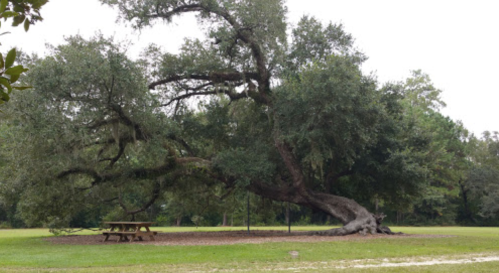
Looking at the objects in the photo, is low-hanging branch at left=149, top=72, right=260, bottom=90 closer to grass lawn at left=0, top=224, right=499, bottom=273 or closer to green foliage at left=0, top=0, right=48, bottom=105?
grass lawn at left=0, top=224, right=499, bottom=273

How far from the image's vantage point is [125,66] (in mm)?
15375

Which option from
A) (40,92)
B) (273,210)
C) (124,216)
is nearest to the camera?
(40,92)

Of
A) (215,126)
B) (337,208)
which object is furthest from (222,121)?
(337,208)

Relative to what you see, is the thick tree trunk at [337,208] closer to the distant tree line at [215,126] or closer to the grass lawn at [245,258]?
the distant tree line at [215,126]

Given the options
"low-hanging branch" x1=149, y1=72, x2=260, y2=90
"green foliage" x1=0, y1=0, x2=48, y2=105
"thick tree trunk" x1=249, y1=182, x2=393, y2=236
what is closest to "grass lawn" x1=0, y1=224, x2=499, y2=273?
"thick tree trunk" x1=249, y1=182, x2=393, y2=236

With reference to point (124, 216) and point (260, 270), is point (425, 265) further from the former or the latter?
point (124, 216)

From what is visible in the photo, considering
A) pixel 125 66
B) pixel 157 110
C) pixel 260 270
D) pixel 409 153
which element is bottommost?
pixel 260 270

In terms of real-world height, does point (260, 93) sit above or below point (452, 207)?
above

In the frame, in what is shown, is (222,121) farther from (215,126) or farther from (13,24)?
(13,24)

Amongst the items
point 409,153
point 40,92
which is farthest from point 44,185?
point 409,153

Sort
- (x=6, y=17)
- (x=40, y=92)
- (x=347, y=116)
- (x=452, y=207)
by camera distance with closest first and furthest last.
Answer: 1. (x=6, y=17)
2. (x=40, y=92)
3. (x=347, y=116)
4. (x=452, y=207)

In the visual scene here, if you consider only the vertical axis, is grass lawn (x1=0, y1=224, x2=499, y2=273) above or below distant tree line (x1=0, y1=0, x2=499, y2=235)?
below

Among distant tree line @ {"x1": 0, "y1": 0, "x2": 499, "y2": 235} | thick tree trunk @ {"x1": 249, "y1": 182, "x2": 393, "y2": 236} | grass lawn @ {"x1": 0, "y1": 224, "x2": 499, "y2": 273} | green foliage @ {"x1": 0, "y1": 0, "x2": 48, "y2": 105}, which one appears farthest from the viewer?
thick tree trunk @ {"x1": 249, "y1": 182, "x2": 393, "y2": 236}

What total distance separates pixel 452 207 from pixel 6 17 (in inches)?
2326
